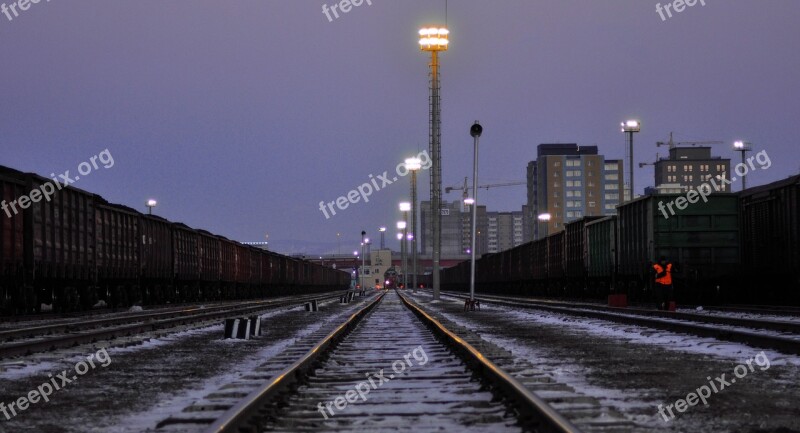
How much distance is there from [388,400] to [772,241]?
24.1 m

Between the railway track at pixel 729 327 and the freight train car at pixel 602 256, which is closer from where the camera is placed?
the railway track at pixel 729 327

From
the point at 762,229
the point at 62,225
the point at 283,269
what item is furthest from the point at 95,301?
the point at 283,269

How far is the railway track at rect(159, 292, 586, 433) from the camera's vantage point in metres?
5.89

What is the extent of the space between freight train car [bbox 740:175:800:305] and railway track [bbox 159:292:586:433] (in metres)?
18.9

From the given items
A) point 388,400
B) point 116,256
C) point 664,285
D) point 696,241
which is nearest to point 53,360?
point 388,400

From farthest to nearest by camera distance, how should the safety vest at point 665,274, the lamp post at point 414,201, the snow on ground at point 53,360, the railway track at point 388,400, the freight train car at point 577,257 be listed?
the lamp post at point 414,201 < the freight train car at point 577,257 < the safety vest at point 665,274 < the snow on ground at point 53,360 < the railway track at point 388,400

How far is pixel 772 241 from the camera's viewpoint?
28.1 m

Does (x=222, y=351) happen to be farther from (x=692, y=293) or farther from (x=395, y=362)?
(x=692, y=293)

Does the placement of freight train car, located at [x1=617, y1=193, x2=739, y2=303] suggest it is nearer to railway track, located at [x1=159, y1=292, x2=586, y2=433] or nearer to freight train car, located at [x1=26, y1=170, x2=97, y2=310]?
freight train car, located at [x1=26, y1=170, x2=97, y2=310]

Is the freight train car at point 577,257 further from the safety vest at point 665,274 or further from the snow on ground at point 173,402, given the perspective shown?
the snow on ground at point 173,402

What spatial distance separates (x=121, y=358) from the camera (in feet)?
39.2

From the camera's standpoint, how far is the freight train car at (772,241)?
87.2ft

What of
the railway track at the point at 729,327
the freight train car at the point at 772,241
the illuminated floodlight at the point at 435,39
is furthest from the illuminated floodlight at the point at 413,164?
the railway track at the point at 729,327

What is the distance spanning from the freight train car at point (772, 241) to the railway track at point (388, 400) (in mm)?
18943
